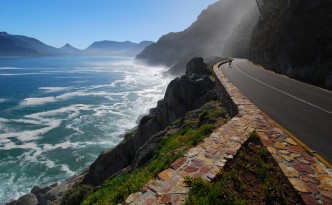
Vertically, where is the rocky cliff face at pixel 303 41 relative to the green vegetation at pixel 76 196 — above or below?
above

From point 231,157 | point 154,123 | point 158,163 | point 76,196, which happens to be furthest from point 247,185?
point 154,123

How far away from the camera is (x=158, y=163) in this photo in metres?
10.7

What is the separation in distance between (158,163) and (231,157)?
3.48 meters

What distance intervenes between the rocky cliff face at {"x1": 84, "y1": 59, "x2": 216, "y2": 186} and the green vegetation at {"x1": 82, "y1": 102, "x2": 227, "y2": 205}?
5.47m

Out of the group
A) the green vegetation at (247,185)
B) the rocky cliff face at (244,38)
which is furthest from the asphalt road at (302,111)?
the rocky cliff face at (244,38)

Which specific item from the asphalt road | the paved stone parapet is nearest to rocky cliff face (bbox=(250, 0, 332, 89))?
the asphalt road

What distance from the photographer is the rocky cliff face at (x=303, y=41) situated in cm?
2452

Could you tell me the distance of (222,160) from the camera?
320 inches

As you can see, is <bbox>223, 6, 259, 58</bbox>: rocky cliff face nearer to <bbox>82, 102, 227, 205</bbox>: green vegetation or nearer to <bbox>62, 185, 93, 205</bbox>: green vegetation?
<bbox>82, 102, 227, 205</bbox>: green vegetation

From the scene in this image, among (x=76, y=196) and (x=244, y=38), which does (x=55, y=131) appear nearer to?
(x=76, y=196)

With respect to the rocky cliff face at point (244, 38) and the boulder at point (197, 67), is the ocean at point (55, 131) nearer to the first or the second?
the boulder at point (197, 67)

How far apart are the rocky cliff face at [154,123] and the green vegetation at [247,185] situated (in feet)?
43.4

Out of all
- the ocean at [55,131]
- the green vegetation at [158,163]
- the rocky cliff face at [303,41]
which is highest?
the rocky cliff face at [303,41]

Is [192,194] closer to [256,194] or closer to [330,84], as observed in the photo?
[256,194]
